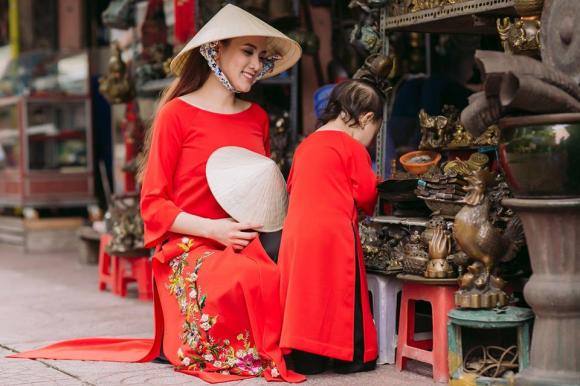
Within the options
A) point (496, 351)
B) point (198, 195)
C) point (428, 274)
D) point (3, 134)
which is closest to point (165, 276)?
point (198, 195)

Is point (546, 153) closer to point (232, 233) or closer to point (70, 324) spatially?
point (232, 233)

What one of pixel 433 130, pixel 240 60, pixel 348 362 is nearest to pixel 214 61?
pixel 240 60

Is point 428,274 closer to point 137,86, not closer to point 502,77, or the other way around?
point 502,77

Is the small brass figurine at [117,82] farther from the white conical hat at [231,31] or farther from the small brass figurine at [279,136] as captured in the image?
the white conical hat at [231,31]

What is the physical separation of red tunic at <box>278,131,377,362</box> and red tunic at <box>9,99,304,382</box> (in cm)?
13

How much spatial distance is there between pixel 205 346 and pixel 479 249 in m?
1.29

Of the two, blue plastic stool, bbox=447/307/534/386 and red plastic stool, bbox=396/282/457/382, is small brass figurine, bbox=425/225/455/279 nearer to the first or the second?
red plastic stool, bbox=396/282/457/382

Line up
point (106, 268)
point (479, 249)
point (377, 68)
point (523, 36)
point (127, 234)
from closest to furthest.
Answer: point (479, 249), point (523, 36), point (377, 68), point (127, 234), point (106, 268)

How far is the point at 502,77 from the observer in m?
3.61

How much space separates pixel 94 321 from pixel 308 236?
2.26 m

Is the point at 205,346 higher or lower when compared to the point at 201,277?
lower

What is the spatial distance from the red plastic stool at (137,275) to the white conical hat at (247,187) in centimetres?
249

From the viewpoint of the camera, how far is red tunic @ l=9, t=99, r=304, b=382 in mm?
4516

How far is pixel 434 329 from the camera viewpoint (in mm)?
4438
